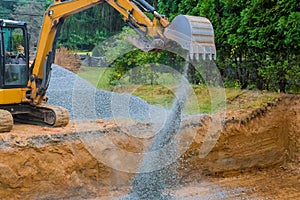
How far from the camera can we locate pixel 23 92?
7.55 metres

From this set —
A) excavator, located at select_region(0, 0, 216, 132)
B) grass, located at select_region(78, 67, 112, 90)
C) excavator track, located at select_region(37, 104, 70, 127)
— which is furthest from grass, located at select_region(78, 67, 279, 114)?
excavator, located at select_region(0, 0, 216, 132)

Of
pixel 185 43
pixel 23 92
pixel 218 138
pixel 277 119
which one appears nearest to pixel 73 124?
pixel 23 92

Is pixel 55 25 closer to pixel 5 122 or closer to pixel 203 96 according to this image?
pixel 5 122

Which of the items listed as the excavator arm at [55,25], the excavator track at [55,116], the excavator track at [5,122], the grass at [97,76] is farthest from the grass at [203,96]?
the excavator track at [5,122]

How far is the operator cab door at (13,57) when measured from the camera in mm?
7246

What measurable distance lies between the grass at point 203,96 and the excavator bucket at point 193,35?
3.15 meters

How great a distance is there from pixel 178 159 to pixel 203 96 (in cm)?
253

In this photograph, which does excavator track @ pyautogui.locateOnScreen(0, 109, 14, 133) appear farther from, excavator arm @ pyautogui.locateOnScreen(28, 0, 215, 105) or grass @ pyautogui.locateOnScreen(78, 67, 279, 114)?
grass @ pyautogui.locateOnScreen(78, 67, 279, 114)

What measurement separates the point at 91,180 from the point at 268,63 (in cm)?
481

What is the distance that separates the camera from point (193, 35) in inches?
211

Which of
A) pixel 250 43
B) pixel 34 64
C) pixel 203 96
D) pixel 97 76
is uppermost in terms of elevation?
pixel 250 43

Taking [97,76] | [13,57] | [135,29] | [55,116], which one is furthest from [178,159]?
[97,76]

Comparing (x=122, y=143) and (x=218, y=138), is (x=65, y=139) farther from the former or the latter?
(x=218, y=138)

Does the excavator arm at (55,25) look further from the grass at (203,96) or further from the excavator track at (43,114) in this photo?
the grass at (203,96)
